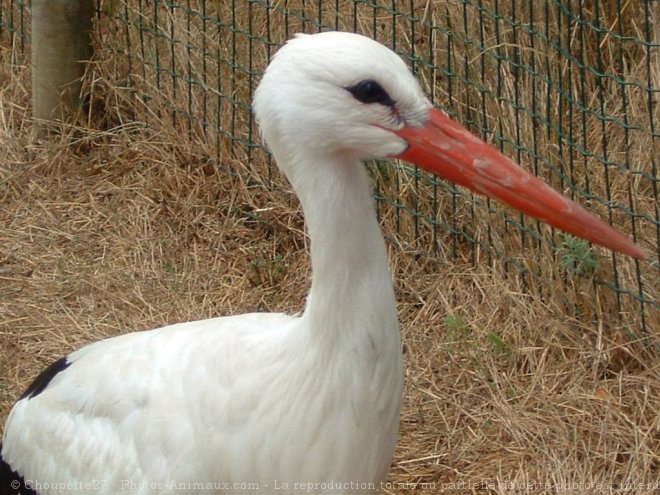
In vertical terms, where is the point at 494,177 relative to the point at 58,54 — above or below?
above

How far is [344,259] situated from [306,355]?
287 mm

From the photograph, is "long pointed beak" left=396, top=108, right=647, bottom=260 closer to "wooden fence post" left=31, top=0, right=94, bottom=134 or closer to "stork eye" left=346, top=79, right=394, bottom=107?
"stork eye" left=346, top=79, right=394, bottom=107

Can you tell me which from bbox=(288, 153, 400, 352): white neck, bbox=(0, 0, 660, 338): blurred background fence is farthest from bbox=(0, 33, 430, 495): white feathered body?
bbox=(0, 0, 660, 338): blurred background fence

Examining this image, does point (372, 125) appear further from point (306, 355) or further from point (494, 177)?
point (306, 355)

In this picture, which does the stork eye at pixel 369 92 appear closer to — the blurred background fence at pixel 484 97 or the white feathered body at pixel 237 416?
the white feathered body at pixel 237 416

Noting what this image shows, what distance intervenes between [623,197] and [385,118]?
207 cm

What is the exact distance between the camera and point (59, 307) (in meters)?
5.01

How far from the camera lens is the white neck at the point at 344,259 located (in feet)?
8.95

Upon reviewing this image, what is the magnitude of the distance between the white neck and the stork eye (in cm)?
16

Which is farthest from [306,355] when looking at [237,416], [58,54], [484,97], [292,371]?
[58,54]

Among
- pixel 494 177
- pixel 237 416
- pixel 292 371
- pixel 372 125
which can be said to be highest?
pixel 372 125

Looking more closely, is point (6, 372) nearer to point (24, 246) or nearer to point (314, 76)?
point (24, 246)

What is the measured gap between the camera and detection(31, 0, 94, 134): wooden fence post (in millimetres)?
5621

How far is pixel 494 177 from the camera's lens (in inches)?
107
